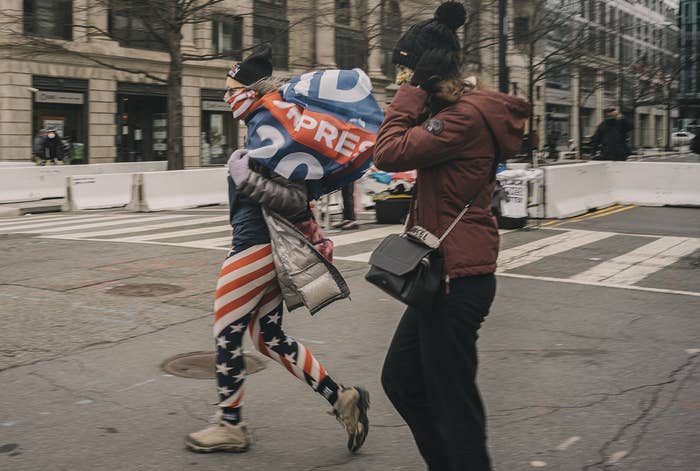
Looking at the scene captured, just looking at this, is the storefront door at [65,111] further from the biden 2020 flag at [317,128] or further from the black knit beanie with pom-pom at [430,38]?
the black knit beanie with pom-pom at [430,38]

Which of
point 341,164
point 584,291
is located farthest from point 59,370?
point 584,291

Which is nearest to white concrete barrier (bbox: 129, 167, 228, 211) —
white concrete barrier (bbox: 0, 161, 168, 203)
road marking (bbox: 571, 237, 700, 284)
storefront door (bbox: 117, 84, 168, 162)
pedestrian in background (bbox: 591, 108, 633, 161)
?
white concrete barrier (bbox: 0, 161, 168, 203)

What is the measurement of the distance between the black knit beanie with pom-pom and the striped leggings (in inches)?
48.4

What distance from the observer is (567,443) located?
3998 mm

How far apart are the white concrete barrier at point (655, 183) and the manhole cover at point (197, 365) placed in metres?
13.5

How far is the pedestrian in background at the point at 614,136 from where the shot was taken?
17750 millimetres

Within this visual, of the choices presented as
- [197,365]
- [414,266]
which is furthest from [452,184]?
[197,365]

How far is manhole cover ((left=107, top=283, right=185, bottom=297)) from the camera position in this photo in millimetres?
7711

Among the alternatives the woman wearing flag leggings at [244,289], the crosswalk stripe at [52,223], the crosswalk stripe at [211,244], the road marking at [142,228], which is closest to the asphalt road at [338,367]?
the woman wearing flag leggings at [244,289]

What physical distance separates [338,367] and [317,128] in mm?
2103

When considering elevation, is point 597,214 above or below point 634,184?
below

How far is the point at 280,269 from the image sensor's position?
12.4 feet

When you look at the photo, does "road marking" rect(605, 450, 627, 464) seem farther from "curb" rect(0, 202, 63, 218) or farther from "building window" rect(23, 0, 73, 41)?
"building window" rect(23, 0, 73, 41)

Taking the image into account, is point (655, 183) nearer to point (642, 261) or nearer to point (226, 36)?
point (642, 261)
